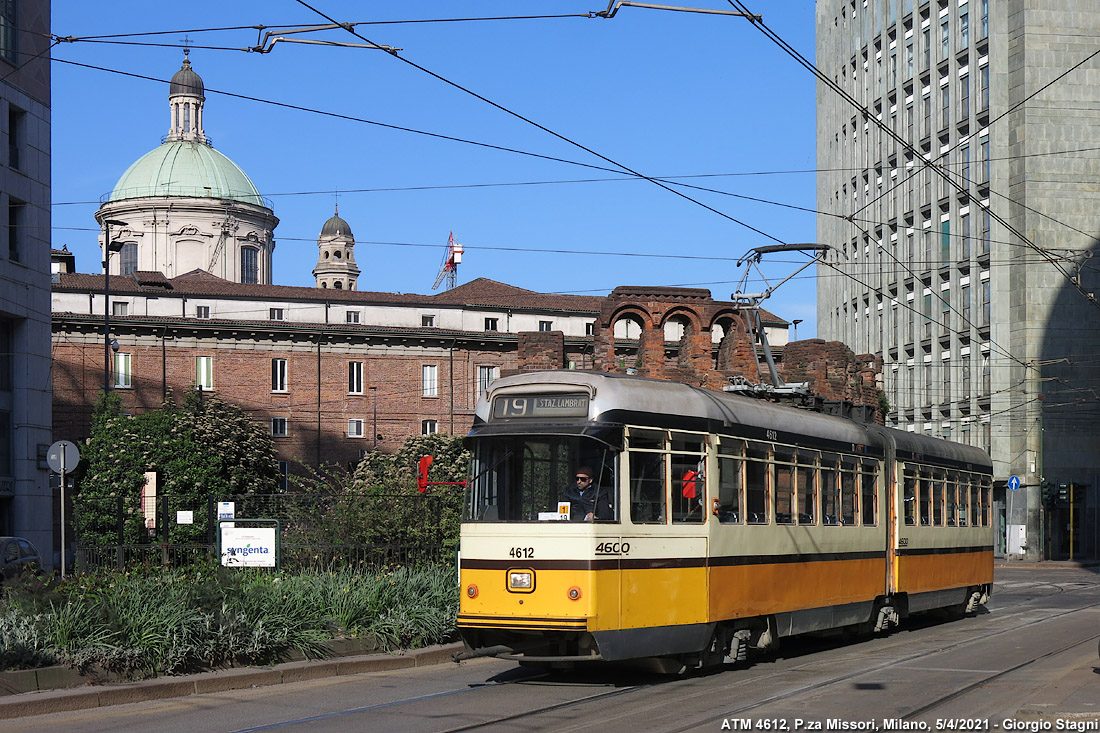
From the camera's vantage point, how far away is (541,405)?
41.9ft

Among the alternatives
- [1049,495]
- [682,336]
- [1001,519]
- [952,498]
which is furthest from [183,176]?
[952,498]

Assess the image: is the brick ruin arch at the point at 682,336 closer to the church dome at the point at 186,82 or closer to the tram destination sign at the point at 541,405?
the tram destination sign at the point at 541,405

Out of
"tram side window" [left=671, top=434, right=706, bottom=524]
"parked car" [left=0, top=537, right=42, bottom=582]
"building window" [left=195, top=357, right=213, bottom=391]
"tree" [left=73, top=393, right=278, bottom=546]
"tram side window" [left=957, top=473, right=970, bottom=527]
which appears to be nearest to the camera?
"tram side window" [left=671, top=434, right=706, bottom=524]

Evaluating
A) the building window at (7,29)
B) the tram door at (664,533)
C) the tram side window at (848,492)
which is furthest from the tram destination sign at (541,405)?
the building window at (7,29)

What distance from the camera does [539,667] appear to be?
14.3m

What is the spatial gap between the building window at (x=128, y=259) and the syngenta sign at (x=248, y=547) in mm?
81050

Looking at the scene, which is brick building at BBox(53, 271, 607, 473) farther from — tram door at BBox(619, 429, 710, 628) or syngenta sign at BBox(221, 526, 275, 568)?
tram door at BBox(619, 429, 710, 628)

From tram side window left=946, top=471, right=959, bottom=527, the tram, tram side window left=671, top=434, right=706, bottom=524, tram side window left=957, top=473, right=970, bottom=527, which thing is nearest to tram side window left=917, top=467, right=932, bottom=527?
tram side window left=946, top=471, right=959, bottom=527

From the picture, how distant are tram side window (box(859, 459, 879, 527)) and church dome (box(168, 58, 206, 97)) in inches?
3559

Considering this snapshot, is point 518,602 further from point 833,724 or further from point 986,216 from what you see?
point 986,216

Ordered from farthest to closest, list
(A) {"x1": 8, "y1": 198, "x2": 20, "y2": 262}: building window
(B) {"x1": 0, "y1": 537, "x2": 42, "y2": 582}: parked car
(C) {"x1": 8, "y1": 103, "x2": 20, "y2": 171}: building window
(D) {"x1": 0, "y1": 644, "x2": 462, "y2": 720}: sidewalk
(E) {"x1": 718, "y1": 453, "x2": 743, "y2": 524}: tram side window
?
(A) {"x1": 8, "y1": 198, "x2": 20, "y2": 262}: building window
(C) {"x1": 8, "y1": 103, "x2": 20, "y2": 171}: building window
(B) {"x1": 0, "y1": 537, "x2": 42, "y2": 582}: parked car
(E) {"x1": 718, "y1": 453, "x2": 743, "y2": 524}: tram side window
(D) {"x1": 0, "y1": 644, "x2": 462, "y2": 720}: sidewalk

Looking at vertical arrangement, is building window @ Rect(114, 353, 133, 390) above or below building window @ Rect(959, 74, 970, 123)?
→ below

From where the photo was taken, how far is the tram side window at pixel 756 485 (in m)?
14.2

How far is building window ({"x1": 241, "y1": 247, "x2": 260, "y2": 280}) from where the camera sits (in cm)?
9725
